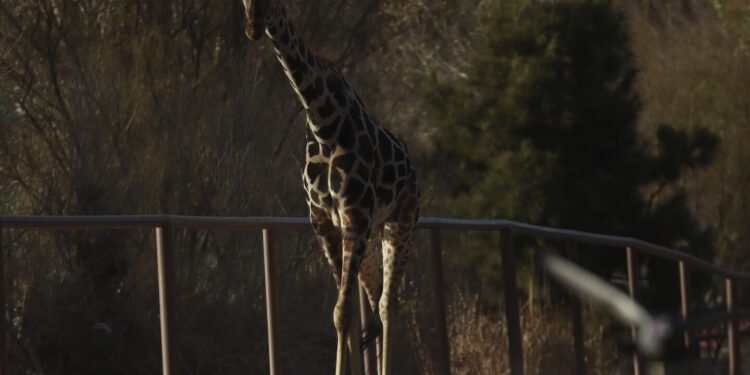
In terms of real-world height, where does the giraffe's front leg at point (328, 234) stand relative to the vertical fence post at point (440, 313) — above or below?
above

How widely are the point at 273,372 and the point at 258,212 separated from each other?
4068mm

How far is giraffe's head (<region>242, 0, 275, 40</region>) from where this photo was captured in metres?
5.51

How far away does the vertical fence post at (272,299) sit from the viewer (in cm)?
620

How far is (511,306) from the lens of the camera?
7617mm

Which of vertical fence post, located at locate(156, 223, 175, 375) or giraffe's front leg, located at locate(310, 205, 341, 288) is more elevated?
giraffe's front leg, located at locate(310, 205, 341, 288)

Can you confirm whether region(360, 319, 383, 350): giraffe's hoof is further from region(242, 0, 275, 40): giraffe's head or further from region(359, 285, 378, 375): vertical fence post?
region(242, 0, 275, 40): giraffe's head

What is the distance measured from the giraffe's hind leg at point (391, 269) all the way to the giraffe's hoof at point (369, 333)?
0.18 ft

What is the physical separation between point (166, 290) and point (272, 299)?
0.68 metres

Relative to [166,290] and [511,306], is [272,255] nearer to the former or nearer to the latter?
[166,290]

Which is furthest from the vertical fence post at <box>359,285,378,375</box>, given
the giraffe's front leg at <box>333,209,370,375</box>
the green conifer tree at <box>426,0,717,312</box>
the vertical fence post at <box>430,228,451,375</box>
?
the green conifer tree at <box>426,0,717,312</box>

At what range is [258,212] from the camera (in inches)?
403

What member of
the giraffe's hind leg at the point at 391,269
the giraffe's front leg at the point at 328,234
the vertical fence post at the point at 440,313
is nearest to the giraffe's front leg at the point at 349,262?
the giraffe's front leg at the point at 328,234

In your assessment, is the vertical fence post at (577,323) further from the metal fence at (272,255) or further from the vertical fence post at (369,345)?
the vertical fence post at (369,345)

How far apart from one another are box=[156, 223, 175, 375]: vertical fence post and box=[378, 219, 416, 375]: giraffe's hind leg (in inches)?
40.7
